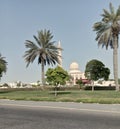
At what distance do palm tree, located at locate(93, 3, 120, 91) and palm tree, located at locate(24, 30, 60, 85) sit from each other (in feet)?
45.3

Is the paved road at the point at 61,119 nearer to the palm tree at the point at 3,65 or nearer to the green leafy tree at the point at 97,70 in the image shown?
the palm tree at the point at 3,65

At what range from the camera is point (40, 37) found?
68375mm

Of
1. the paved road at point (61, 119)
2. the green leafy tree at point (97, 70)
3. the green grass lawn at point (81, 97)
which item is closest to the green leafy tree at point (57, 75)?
the green grass lawn at point (81, 97)

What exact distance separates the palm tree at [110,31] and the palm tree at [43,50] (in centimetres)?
1382

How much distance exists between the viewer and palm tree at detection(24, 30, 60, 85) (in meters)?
67.3

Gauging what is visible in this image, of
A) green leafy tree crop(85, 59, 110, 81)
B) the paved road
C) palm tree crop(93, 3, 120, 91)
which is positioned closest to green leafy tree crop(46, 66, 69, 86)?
palm tree crop(93, 3, 120, 91)

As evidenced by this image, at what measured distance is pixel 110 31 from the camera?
54531 millimetres

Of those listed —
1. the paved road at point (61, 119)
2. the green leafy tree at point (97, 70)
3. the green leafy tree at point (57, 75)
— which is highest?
the green leafy tree at point (97, 70)

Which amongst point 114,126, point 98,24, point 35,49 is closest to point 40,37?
point 35,49

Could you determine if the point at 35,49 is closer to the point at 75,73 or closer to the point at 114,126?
the point at 114,126

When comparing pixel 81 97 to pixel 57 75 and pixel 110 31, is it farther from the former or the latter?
pixel 110 31

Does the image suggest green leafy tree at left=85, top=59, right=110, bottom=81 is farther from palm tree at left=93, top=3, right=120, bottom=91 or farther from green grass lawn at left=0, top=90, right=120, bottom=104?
green grass lawn at left=0, top=90, right=120, bottom=104

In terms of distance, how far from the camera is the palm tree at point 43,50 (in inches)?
2650

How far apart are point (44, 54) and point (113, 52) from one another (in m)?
17.0
